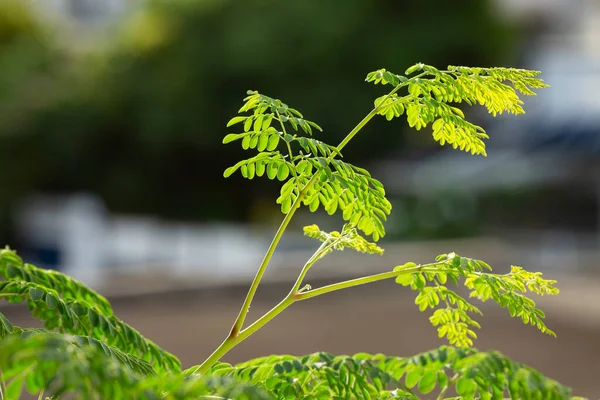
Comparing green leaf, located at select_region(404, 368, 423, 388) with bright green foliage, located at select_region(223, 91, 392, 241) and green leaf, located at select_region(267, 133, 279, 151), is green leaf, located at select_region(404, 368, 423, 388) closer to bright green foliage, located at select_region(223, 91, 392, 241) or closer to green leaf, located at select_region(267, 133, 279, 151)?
bright green foliage, located at select_region(223, 91, 392, 241)

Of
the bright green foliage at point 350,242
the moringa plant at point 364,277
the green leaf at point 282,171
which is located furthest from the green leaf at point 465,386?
the green leaf at point 282,171

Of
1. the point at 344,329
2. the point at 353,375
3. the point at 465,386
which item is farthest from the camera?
the point at 344,329

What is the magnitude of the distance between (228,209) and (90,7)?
8330 millimetres

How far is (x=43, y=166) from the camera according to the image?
43.6 ft

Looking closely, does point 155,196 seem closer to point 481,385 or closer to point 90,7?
point 90,7

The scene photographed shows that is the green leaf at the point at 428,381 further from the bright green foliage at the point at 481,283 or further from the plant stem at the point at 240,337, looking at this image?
the plant stem at the point at 240,337

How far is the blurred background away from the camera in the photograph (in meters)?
10.9

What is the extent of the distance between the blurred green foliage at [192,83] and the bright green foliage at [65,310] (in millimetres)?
10743

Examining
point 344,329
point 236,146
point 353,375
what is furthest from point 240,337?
point 236,146

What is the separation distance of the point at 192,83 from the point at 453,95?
11465mm

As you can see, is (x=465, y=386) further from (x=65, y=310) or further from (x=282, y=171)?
(x=65, y=310)

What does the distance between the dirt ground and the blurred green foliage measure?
560cm

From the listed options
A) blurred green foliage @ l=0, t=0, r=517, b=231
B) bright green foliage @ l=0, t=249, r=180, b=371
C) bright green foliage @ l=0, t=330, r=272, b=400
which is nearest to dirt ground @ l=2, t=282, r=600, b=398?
bright green foliage @ l=0, t=249, r=180, b=371

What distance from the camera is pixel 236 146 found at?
1237cm
